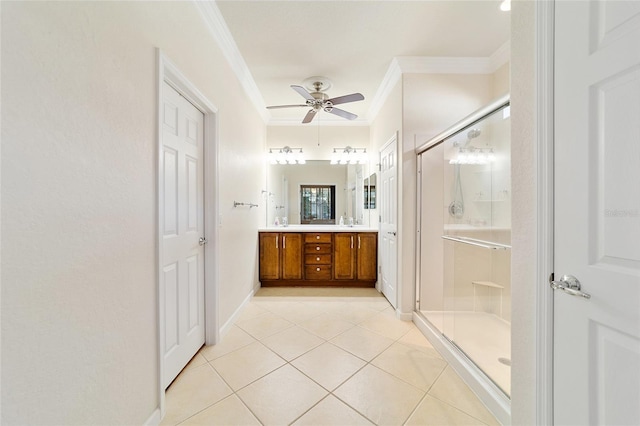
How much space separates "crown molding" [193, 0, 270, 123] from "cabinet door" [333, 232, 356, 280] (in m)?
2.23

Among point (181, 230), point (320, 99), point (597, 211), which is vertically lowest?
point (181, 230)

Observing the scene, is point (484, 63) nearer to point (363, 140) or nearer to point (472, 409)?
point (363, 140)

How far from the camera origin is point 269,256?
3781 mm

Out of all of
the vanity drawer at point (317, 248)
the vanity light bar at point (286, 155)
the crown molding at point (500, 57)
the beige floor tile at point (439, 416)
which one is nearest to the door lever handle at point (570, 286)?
the beige floor tile at point (439, 416)

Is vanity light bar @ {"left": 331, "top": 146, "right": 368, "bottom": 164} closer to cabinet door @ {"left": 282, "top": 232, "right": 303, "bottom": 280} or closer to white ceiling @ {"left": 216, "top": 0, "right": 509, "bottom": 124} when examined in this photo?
white ceiling @ {"left": 216, "top": 0, "right": 509, "bottom": 124}

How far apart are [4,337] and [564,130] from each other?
1.89 meters

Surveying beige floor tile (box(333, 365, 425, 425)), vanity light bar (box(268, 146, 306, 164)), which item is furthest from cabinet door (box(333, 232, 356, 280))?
beige floor tile (box(333, 365, 425, 425))

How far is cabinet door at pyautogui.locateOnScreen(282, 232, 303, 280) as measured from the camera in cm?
378

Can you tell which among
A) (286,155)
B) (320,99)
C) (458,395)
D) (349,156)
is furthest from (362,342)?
(286,155)

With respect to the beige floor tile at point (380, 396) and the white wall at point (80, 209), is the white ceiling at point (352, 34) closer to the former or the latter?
the white wall at point (80, 209)

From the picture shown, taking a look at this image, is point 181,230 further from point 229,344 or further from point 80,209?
point 229,344

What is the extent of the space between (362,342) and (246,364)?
3.23 ft

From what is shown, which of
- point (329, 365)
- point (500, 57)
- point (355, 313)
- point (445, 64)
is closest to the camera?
point (329, 365)

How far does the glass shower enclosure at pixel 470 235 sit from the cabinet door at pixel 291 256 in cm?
175
